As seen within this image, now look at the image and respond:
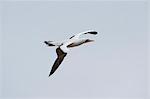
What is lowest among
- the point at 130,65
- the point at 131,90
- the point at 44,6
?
the point at 131,90

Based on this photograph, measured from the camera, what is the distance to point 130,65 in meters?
2.03

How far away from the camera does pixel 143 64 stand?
2033 millimetres

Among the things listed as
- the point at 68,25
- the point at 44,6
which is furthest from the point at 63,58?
the point at 44,6

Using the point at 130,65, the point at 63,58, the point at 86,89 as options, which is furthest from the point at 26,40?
the point at 130,65

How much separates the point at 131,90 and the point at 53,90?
460 mm

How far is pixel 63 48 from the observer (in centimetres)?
201

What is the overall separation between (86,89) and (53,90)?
19cm

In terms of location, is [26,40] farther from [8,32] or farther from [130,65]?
[130,65]

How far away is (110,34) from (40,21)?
0.42 meters

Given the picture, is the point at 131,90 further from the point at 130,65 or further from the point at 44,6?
the point at 44,6

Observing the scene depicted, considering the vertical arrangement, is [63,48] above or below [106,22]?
below

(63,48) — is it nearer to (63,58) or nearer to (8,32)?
(63,58)

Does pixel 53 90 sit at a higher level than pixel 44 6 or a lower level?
lower

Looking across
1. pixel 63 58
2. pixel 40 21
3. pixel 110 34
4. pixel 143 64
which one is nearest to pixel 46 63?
pixel 63 58
